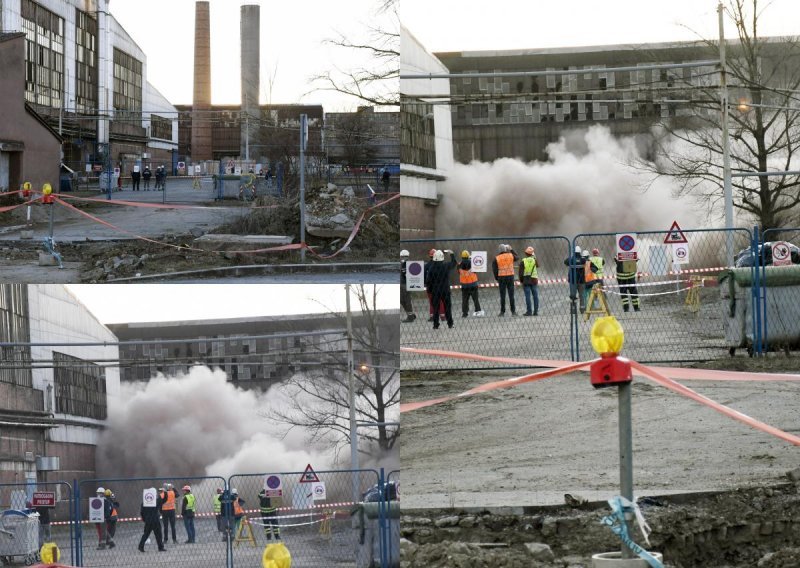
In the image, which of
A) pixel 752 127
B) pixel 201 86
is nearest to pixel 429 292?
Answer: pixel 201 86

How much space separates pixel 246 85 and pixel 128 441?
16.6ft

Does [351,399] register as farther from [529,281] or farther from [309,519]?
[529,281]

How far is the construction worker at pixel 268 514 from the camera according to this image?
10961 millimetres

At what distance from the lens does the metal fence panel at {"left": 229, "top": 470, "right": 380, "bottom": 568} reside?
9.68m

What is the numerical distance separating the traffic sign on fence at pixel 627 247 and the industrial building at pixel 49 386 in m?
6.58

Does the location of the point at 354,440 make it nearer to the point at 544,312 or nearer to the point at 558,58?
the point at 544,312

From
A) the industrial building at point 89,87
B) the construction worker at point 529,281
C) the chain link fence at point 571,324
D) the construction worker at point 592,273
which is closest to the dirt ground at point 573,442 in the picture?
the chain link fence at point 571,324

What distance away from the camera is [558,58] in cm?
2683

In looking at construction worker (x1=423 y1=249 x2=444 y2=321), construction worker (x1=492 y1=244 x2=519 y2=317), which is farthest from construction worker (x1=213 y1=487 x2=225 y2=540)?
construction worker (x1=492 y1=244 x2=519 y2=317)

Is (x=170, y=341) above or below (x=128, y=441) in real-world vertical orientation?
above

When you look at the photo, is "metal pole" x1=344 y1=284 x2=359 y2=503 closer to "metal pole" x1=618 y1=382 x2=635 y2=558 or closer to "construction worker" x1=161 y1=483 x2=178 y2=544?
"construction worker" x1=161 y1=483 x2=178 y2=544

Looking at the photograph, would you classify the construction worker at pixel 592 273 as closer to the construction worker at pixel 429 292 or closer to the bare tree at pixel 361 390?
the construction worker at pixel 429 292

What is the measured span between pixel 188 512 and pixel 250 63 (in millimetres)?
5222

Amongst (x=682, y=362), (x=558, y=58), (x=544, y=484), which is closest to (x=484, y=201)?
(x=558, y=58)
